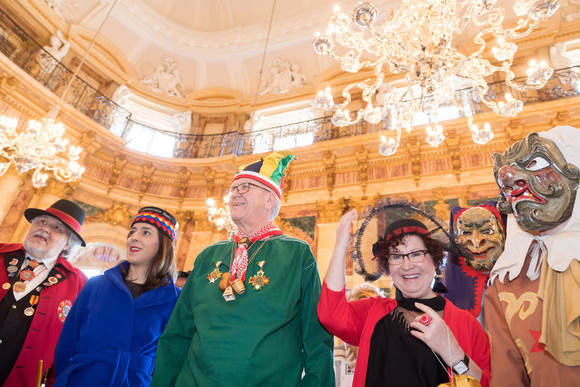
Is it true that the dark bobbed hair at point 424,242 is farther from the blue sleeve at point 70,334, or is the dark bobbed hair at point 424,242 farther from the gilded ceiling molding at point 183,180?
the gilded ceiling molding at point 183,180

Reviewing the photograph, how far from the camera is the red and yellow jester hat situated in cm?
214

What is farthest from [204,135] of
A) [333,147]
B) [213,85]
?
[333,147]

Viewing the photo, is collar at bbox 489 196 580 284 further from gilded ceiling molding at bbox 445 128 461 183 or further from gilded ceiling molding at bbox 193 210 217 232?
gilded ceiling molding at bbox 193 210 217 232

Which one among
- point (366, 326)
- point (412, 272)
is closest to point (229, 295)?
point (366, 326)

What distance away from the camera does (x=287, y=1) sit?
11.2 meters

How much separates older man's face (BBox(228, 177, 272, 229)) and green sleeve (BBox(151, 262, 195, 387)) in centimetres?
51

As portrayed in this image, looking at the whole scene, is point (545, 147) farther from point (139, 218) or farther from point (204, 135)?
point (204, 135)

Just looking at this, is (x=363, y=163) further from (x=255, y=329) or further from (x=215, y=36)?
(x=215, y=36)

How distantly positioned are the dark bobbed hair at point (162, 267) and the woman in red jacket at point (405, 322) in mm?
1445

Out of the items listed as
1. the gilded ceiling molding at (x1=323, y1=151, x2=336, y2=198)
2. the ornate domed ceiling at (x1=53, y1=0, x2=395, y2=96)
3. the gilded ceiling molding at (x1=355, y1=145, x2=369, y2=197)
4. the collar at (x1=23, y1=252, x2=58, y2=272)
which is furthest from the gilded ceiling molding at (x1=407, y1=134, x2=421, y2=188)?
the collar at (x1=23, y1=252, x2=58, y2=272)

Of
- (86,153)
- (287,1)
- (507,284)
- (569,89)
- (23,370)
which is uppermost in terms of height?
(287,1)

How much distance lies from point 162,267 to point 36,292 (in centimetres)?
117

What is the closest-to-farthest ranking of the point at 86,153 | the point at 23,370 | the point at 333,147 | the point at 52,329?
the point at 23,370, the point at 52,329, the point at 333,147, the point at 86,153

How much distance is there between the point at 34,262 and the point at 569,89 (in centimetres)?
977
